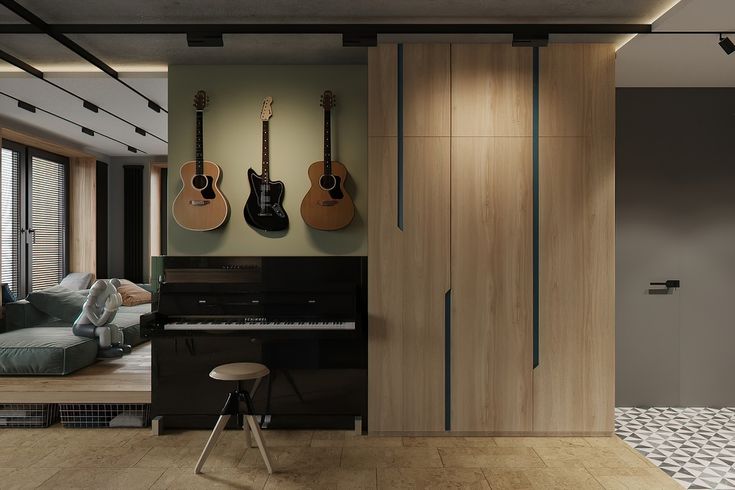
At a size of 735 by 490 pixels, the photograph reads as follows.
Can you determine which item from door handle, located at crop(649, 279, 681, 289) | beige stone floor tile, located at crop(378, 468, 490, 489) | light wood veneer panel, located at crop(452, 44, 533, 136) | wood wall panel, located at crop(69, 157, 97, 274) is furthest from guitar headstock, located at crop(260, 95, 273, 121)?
wood wall panel, located at crop(69, 157, 97, 274)

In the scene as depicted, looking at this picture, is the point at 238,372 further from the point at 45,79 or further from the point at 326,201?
the point at 45,79

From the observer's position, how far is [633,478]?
300 centimetres

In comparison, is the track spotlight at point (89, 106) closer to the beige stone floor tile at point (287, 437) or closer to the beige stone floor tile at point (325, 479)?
the beige stone floor tile at point (287, 437)

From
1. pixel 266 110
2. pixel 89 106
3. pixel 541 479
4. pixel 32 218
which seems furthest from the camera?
pixel 32 218

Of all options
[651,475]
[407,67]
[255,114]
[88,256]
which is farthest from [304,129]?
[88,256]

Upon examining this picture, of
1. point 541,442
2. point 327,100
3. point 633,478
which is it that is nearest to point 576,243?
point 541,442

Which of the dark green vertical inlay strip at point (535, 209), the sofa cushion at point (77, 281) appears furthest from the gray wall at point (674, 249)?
the sofa cushion at point (77, 281)

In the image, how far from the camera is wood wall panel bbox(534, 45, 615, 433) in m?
3.57

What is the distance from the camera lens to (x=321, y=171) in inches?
149

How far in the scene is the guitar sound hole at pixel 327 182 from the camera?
3768mm

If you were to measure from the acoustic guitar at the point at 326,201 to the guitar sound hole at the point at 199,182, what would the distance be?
2.32 ft

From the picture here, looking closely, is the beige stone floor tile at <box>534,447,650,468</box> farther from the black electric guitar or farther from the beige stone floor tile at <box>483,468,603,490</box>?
the black electric guitar

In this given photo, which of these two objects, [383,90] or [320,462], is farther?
[383,90]

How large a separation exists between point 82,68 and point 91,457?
2.81 m
